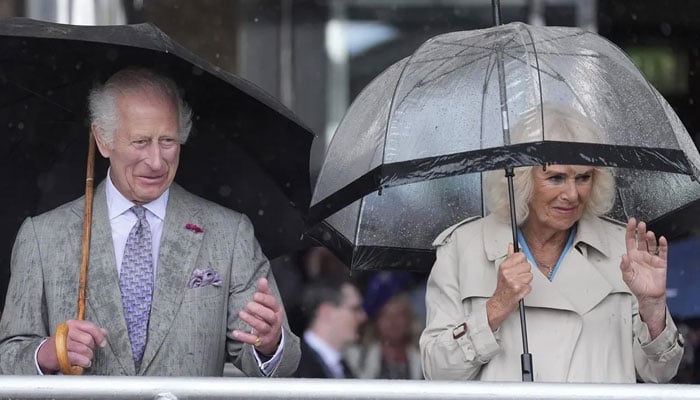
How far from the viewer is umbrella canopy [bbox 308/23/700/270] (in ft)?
12.2

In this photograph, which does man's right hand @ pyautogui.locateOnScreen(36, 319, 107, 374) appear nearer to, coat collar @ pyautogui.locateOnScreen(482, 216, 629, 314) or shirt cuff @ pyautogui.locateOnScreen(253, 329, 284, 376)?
shirt cuff @ pyautogui.locateOnScreen(253, 329, 284, 376)

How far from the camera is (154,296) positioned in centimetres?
390

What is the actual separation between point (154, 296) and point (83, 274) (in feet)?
0.65

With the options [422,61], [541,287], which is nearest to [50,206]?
[422,61]

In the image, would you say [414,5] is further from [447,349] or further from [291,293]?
[447,349]

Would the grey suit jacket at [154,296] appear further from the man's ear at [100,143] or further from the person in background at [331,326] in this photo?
the person in background at [331,326]

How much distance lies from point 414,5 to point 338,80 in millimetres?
750

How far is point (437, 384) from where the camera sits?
3004 millimetres

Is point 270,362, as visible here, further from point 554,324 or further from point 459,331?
point 554,324

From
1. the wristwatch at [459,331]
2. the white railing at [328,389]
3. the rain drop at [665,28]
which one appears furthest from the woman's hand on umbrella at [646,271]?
the rain drop at [665,28]

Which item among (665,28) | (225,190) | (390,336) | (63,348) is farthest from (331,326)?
(665,28)

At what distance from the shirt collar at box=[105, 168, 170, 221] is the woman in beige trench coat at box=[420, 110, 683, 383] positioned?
0.81 meters

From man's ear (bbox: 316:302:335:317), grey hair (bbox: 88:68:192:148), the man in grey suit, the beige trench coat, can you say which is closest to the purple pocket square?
the man in grey suit

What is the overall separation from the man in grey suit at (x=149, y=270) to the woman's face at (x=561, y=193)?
31.4 inches
